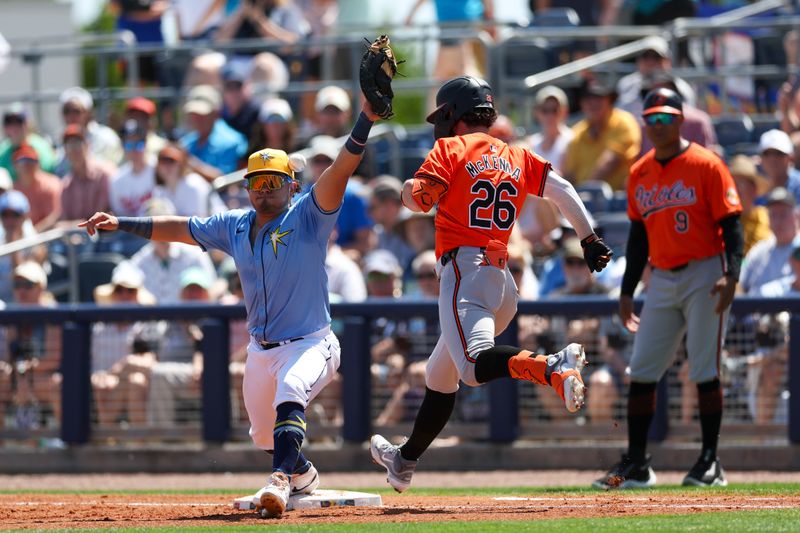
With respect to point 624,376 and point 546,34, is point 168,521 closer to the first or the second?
point 624,376

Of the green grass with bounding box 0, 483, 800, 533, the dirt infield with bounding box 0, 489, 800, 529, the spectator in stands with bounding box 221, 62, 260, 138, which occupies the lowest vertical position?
the dirt infield with bounding box 0, 489, 800, 529

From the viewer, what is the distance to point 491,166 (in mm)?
7414

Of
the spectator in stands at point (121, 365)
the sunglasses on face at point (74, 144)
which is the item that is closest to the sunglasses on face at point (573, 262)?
the spectator in stands at point (121, 365)

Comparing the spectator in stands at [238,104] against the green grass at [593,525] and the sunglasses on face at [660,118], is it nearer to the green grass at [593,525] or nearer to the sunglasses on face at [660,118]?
the sunglasses on face at [660,118]

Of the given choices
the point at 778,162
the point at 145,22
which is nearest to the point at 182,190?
the point at 145,22

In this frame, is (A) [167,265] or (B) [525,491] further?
(A) [167,265]

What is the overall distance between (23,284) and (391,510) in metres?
6.55

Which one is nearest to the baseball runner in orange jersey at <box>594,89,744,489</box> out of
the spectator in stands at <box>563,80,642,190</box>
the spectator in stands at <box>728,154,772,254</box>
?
the spectator in stands at <box>728,154,772,254</box>

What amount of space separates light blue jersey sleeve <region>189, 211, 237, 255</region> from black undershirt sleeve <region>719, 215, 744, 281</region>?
2985 mm

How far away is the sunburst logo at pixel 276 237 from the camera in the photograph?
7.55m

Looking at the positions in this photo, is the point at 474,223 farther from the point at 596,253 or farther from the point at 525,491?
the point at 525,491

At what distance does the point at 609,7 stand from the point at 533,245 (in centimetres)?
458

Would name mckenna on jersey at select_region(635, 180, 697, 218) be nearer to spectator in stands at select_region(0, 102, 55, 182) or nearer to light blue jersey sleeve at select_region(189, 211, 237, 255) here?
light blue jersey sleeve at select_region(189, 211, 237, 255)

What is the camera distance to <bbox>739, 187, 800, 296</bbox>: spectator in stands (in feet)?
38.1
